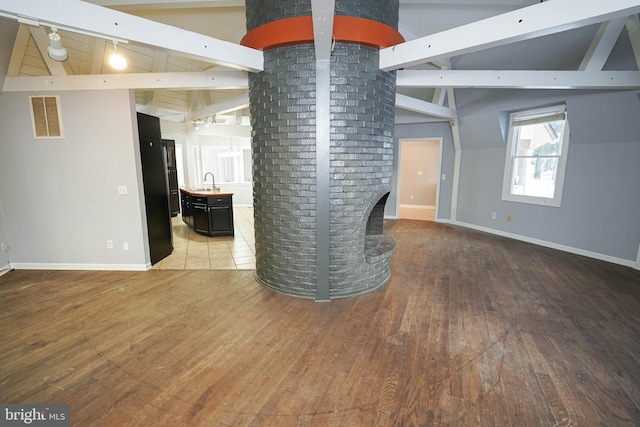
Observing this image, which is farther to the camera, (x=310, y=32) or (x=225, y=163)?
(x=225, y=163)

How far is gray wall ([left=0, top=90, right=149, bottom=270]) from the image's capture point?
11.7 ft

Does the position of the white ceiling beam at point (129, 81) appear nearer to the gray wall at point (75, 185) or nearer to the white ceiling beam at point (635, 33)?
the gray wall at point (75, 185)

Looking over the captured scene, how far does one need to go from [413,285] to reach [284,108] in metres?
2.50

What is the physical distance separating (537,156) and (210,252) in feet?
19.5

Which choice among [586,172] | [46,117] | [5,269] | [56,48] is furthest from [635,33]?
[5,269]

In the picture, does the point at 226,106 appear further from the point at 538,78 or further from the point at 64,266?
the point at 538,78

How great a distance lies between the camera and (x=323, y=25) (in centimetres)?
210

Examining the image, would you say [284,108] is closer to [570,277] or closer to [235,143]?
[570,277]

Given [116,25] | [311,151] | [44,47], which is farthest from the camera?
[44,47]

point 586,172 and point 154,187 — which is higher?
point 586,172

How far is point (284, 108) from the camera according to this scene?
2932 mm

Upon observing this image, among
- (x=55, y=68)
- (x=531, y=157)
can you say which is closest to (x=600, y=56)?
(x=531, y=157)

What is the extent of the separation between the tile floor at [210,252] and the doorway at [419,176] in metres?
4.88

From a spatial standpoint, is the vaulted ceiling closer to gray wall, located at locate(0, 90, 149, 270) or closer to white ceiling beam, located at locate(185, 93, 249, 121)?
white ceiling beam, located at locate(185, 93, 249, 121)
